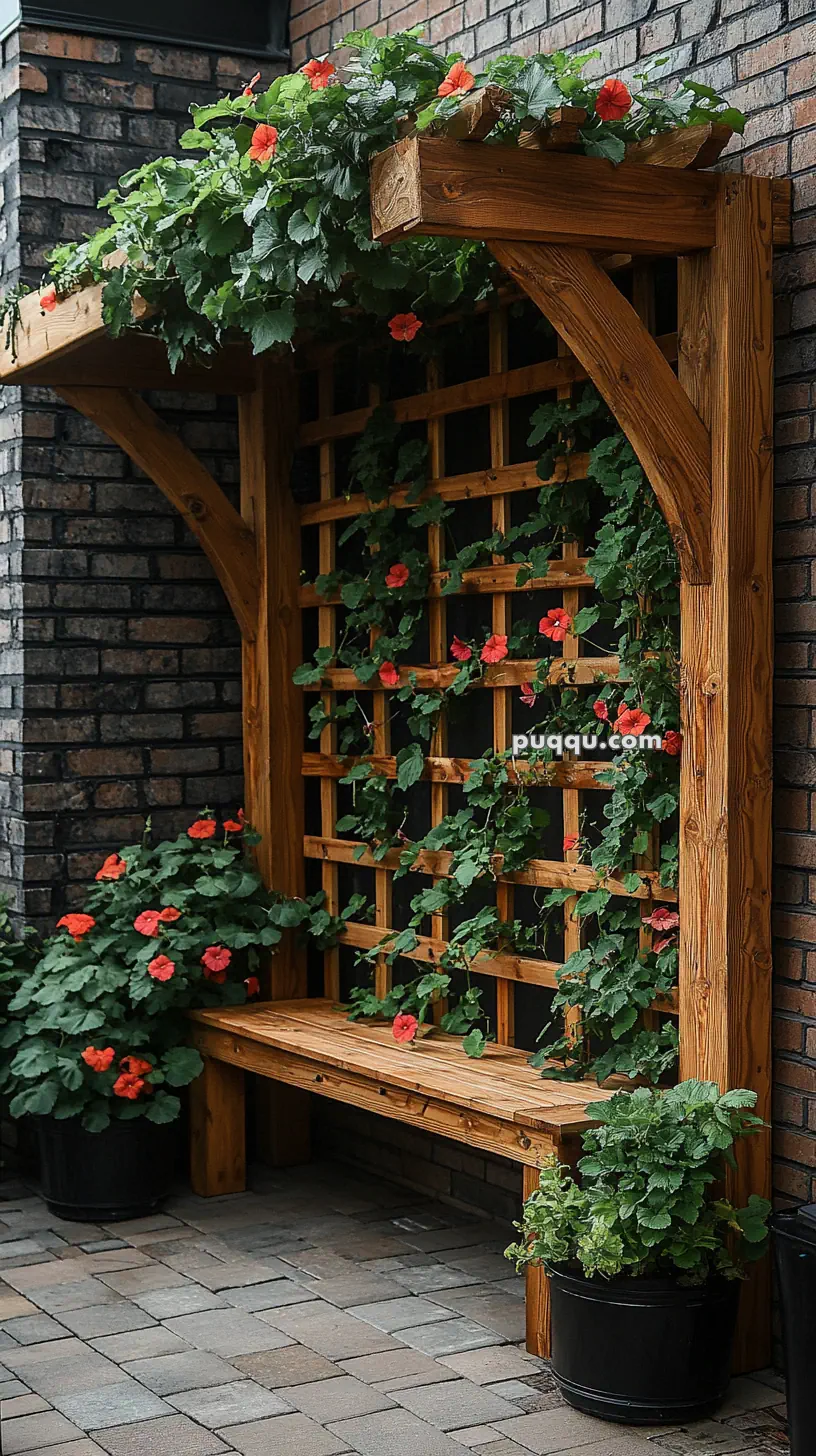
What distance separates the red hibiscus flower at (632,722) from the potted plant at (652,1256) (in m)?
0.73

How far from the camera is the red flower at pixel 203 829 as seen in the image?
5.14 meters

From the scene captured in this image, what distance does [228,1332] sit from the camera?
388 cm

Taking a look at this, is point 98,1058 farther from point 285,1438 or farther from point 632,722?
point 632,722

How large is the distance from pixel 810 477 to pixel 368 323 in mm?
1637

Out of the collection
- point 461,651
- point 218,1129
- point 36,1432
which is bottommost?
point 36,1432

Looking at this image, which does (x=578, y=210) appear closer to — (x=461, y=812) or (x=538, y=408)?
(x=538, y=408)

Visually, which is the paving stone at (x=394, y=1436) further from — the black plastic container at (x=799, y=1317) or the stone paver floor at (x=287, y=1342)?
the black plastic container at (x=799, y=1317)

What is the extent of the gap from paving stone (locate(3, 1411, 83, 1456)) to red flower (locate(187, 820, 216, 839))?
1955mm

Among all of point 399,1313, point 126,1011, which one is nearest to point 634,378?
point 399,1313

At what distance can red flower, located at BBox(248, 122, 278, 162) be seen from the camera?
3371 millimetres

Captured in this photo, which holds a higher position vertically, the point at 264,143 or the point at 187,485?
the point at 264,143

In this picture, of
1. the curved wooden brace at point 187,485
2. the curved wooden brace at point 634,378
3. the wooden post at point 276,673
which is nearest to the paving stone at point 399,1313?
the wooden post at point 276,673

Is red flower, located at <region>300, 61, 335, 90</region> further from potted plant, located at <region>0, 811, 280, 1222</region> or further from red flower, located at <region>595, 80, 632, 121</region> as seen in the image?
potted plant, located at <region>0, 811, 280, 1222</region>

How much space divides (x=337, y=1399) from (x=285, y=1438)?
205 mm
